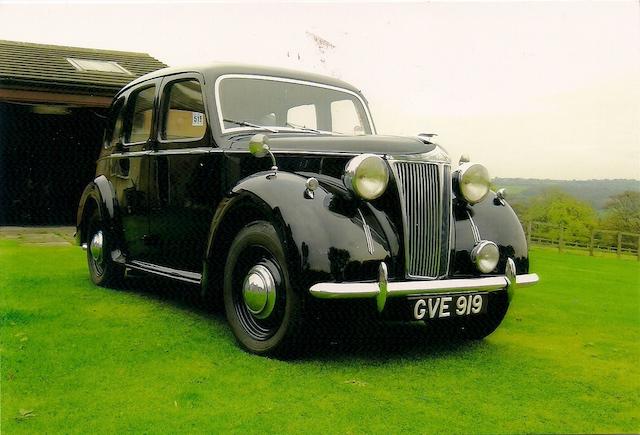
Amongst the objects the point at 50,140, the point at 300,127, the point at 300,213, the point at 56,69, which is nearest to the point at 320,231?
the point at 300,213

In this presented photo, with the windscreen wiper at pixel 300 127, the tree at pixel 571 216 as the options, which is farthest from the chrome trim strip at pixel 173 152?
the tree at pixel 571 216

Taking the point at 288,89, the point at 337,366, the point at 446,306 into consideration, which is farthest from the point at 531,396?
the point at 288,89

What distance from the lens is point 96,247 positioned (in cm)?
561

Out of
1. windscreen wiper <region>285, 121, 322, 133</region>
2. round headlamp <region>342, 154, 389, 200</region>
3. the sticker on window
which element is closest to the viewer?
round headlamp <region>342, 154, 389, 200</region>

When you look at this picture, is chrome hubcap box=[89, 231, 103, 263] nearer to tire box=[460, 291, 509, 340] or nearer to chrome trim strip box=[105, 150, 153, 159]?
chrome trim strip box=[105, 150, 153, 159]

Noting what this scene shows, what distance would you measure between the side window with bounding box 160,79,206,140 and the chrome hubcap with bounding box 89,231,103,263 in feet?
4.76

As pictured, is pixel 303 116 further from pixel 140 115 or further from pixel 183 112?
pixel 140 115

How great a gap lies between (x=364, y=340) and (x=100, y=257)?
285 cm

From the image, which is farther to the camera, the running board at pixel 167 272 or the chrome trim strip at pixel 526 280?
the running board at pixel 167 272

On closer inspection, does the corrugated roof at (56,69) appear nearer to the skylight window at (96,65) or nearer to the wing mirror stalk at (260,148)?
the skylight window at (96,65)

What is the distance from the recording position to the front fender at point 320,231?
10.1ft

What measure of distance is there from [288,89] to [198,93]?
0.67 meters

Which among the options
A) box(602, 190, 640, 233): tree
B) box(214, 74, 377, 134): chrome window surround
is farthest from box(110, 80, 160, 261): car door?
box(602, 190, 640, 233): tree

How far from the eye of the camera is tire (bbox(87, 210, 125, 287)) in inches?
211
